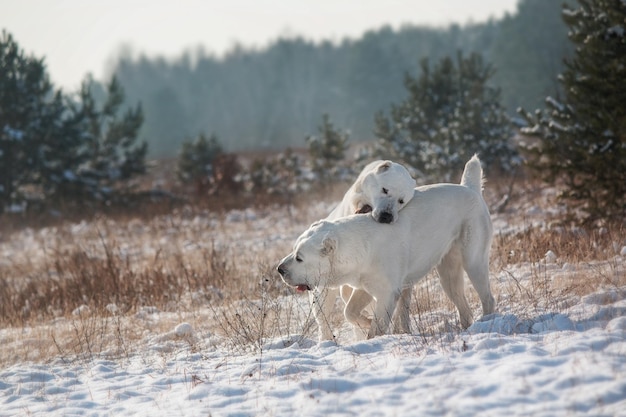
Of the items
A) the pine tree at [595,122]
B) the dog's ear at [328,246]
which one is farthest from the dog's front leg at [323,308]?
the pine tree at [595,122]

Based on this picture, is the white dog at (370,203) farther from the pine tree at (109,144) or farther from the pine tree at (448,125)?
the pine tree at (109,144)

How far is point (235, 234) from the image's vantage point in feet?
50.2

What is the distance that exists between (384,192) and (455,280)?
1029 millimetres

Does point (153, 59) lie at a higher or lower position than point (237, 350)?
higher

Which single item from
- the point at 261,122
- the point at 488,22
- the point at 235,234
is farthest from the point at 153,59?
the point at 235,234

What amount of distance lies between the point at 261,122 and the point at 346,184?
6810cm

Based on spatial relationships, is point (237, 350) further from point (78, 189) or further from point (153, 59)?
point (153, 59)

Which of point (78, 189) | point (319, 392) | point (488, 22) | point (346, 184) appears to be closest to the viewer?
point (319, 392)

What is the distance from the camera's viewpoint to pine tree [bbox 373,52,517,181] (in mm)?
17938

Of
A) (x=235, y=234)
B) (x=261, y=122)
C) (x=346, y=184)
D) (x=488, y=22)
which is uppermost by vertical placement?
(x=488, y=22)

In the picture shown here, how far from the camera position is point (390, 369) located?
4.02 meters

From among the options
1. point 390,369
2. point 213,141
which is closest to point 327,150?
point 213,141

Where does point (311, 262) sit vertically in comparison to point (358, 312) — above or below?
above

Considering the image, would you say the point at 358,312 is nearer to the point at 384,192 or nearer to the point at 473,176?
the point at 384,192
